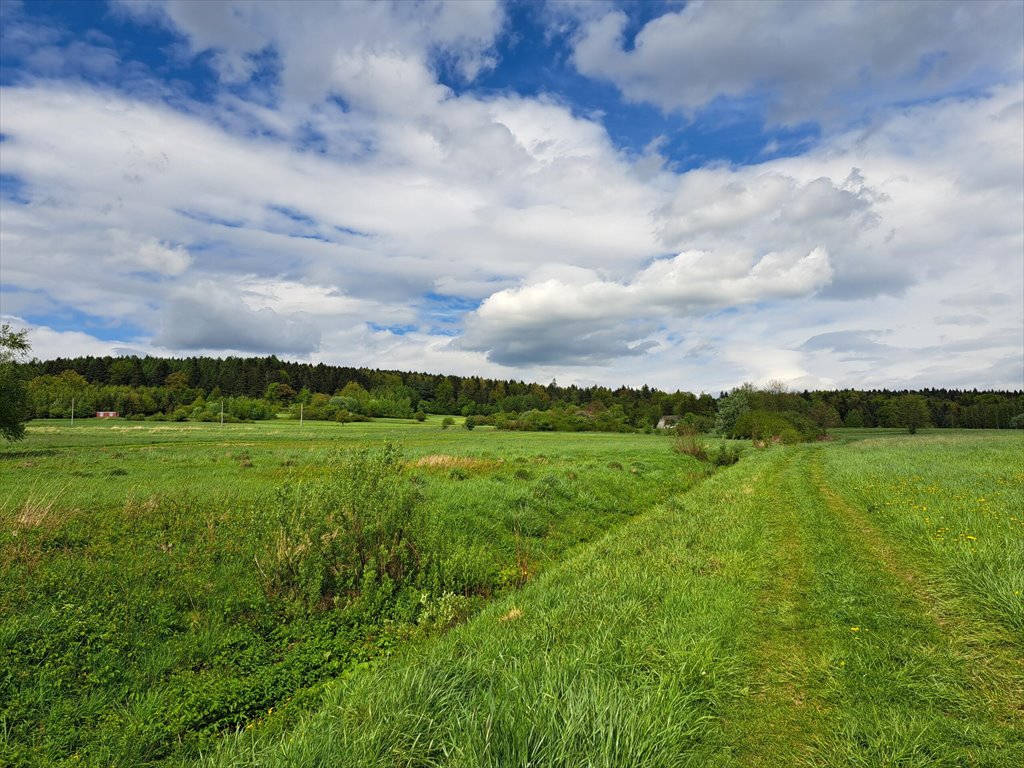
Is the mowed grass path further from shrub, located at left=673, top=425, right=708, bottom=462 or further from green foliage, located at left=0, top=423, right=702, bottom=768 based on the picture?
shrub, located at left=673, top=425, right=708, bottom=462

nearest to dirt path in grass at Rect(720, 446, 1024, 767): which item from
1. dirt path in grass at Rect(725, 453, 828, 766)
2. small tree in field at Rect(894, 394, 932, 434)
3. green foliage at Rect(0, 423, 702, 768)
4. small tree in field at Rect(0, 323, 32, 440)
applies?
dirt path in grass at Rect(725, 453, 828, 766)

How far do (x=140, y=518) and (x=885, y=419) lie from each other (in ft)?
485

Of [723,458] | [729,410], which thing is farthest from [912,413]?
[723,458]

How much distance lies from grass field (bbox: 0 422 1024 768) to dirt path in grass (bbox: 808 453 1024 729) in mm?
33

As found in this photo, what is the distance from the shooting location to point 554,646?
261 inches

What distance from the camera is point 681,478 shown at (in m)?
27.9

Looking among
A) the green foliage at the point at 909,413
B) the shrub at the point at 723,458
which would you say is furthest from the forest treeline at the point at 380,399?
the shrub at the point at 723,458

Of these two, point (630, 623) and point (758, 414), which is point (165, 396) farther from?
point (630, 623)

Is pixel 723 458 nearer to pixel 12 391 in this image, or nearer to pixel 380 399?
pixel 12 391

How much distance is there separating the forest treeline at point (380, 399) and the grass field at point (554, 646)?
7206 centimetres

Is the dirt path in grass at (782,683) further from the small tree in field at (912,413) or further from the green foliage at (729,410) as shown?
the small tree in field at (912,413)

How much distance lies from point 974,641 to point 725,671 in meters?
3.28

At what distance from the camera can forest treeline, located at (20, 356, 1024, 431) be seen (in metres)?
108

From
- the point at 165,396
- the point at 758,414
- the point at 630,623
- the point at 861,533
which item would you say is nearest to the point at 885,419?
the point at 758,414
